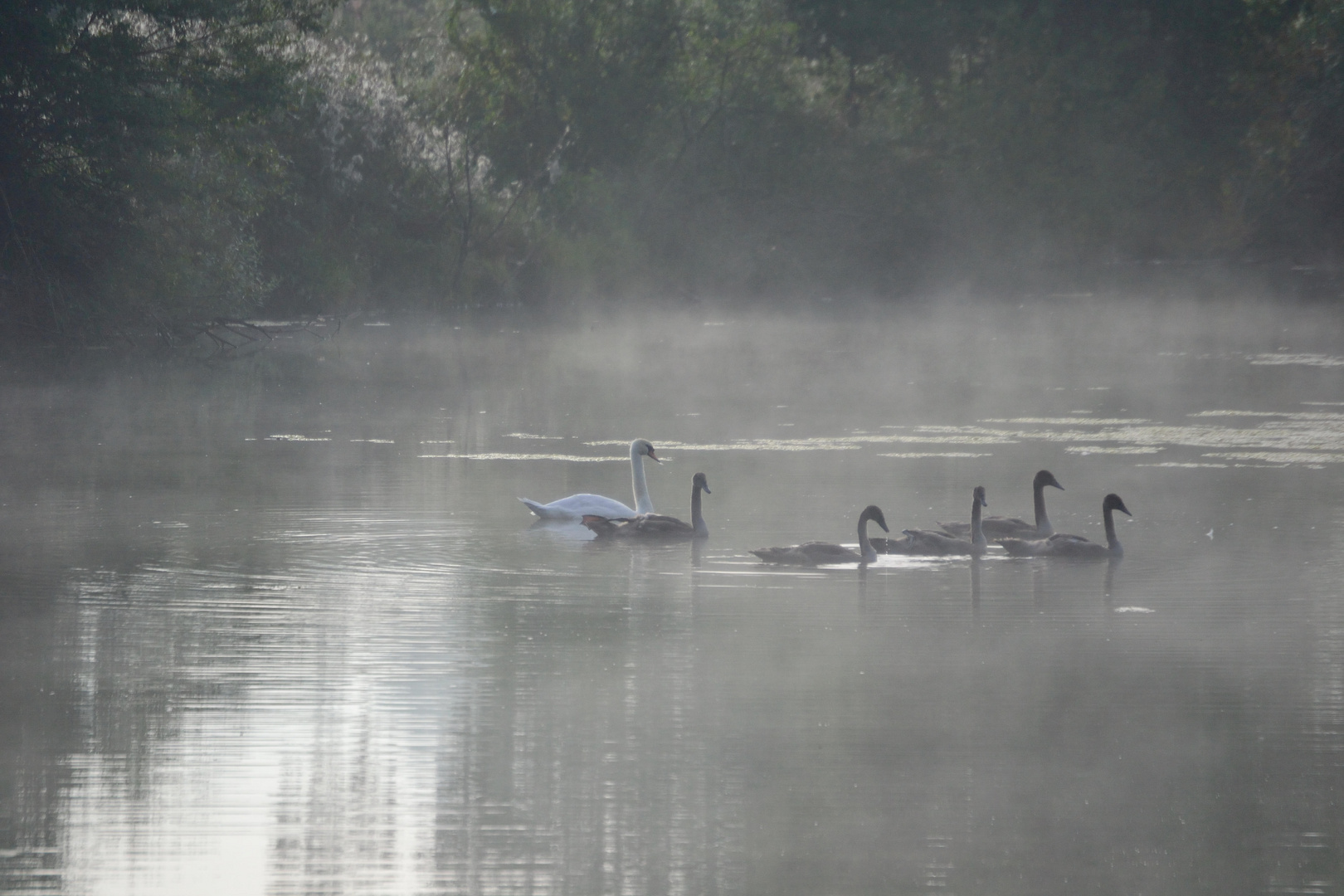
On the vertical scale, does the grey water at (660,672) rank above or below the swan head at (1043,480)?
below

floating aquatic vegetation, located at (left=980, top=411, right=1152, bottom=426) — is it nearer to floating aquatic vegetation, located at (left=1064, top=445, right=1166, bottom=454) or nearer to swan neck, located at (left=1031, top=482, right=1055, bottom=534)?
floating aquatic vegetation, located at (left=1064, top=445, right=1166, bottom=454)

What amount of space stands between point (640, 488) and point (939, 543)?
2.71 m

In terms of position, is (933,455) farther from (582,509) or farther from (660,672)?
(660,672)

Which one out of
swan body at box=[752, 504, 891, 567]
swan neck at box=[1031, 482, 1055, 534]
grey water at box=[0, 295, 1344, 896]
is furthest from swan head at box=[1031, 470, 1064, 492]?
swan body at box=[752, 504, 891, 567]

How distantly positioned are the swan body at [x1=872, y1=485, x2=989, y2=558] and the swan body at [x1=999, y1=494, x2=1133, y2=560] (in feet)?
0.65

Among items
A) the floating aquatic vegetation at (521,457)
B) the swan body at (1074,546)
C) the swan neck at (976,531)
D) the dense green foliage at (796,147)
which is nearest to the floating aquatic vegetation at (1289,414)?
the floating aquatic vegetation at (521,457)

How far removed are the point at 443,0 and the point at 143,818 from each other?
51801 mm

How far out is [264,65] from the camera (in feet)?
92.7

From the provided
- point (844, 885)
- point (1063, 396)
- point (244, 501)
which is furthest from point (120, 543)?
point (1063, 396)

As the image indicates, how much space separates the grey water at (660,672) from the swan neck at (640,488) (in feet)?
1.45

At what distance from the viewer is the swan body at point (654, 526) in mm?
13266

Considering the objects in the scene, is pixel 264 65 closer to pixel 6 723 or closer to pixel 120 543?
pixel 120 543

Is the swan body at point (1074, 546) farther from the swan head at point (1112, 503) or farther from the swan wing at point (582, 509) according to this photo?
the swan wing at point (582, 509)

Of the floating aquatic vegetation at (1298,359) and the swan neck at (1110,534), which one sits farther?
the floating aquatic vegetation at (1298,359)
